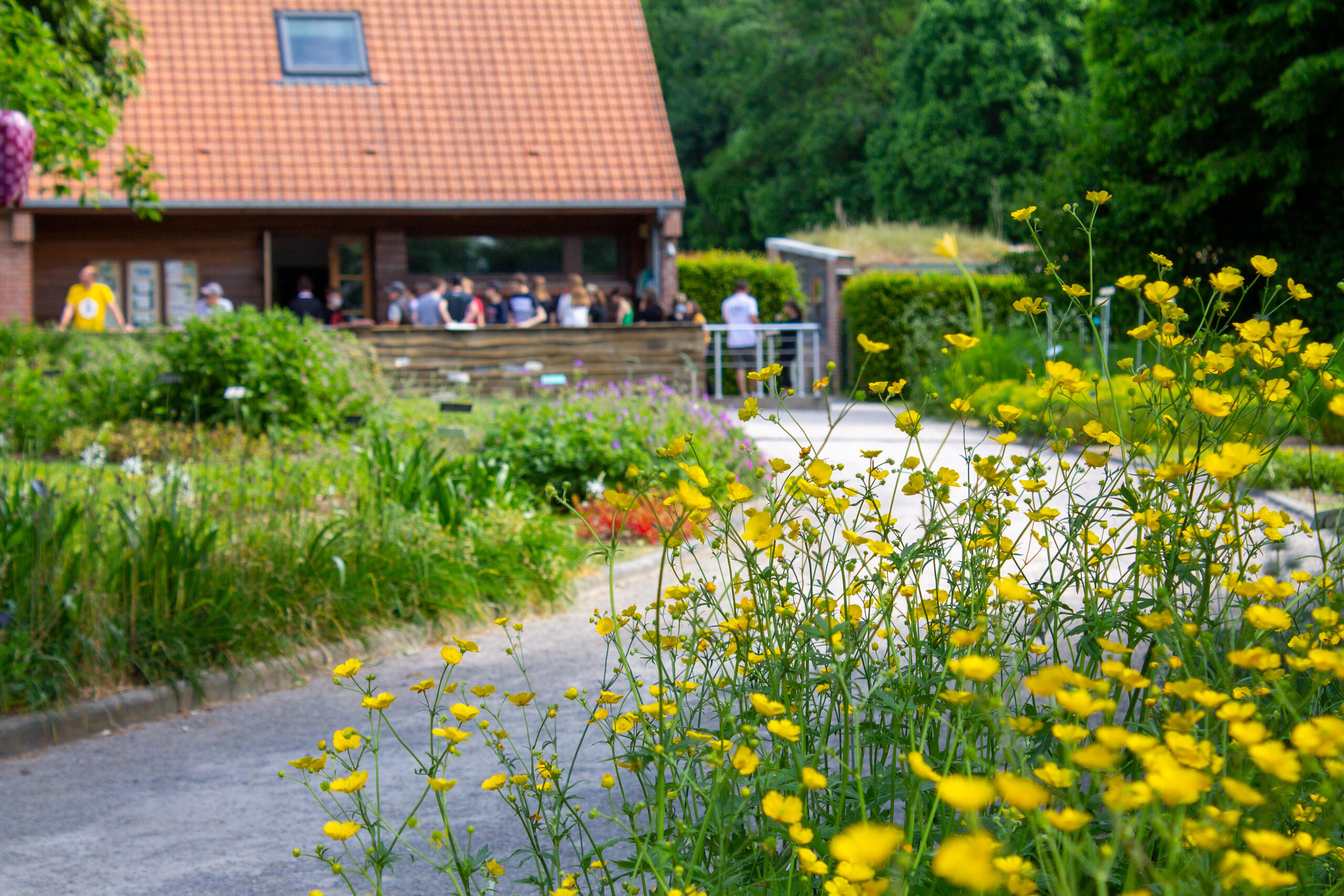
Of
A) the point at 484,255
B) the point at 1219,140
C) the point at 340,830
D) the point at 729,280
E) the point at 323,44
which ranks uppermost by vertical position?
the point at 323,44

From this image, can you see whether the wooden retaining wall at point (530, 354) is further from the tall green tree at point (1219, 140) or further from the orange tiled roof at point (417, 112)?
the tall green tree at point (1219, 140)

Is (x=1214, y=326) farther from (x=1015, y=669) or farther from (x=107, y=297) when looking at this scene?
(x=107, y=297)

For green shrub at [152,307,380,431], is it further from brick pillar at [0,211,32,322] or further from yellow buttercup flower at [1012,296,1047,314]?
brick pillar at [0,211,32,322]

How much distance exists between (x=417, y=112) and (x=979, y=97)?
2175 centimetres

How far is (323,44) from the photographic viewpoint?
18.6 m

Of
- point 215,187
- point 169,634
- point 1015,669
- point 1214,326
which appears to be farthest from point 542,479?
point 215,187

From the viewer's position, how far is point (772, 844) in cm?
150

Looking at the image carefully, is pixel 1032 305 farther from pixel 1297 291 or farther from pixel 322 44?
pixel 322 44

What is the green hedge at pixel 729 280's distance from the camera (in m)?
20.4

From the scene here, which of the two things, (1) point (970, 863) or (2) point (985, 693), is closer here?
(1) point (970, 863)

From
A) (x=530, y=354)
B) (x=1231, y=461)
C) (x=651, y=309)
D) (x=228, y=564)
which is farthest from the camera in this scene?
(x=651, y=309)

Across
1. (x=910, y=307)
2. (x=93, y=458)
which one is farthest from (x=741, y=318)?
(x=93, y=458)

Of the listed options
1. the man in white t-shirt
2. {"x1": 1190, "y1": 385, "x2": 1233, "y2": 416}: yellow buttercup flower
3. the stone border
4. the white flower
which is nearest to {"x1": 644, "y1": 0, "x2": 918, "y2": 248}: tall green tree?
the man in white t-shirt

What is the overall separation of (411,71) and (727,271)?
19.5 ft
